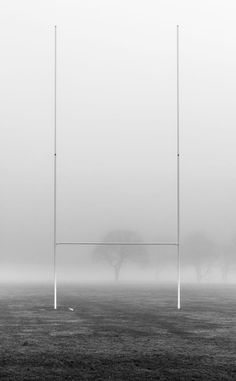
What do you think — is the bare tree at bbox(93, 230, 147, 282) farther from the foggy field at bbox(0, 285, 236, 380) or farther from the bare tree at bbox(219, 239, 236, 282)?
the foggy field at bbox(0, 285, 236, 380)

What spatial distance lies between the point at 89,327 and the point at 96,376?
20.3 ft

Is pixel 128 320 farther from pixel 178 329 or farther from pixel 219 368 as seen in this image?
pixel 219 368

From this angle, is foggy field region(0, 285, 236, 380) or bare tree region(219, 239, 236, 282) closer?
foggy field region(0, 285, 236, 380)

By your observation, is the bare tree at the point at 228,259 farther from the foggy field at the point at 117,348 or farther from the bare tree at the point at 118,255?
the foggy field at the point at 117,348

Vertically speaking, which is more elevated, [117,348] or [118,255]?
[117,348]

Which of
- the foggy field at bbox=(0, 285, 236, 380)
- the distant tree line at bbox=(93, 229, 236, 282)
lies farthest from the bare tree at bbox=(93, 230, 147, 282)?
the foggy field at bbox=(0, 285, 236, 380)

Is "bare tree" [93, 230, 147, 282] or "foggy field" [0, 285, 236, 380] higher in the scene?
"foggy field" [0, 285, 236, 380]

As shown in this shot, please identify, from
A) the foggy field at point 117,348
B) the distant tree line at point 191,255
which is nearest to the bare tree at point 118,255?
the distant tree line at point 191,255

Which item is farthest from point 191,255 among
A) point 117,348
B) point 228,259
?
point 117,348

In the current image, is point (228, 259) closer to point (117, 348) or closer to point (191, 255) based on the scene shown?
point (191, 255)

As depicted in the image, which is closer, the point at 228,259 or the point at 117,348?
the point at 117,348

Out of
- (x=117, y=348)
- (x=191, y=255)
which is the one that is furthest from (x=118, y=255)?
(x=117, y=348)

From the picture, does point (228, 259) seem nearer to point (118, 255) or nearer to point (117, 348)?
point (118, 255)

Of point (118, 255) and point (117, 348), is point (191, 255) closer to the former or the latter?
point (118, 255)
